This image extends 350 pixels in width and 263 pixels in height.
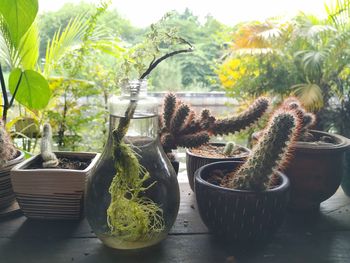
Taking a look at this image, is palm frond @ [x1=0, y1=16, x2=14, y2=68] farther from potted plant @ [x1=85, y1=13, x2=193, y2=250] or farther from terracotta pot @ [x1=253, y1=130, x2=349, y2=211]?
terracotta pot @ [x1=253, y1=130, x2=349, y2=211]

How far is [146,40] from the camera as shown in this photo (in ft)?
2.03

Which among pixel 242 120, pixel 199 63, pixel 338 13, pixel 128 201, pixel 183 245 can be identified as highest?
pixel 338 13

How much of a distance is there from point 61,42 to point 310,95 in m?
0.93

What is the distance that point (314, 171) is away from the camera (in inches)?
28.8

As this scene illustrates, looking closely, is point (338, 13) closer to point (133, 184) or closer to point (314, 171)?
point (314, 171)

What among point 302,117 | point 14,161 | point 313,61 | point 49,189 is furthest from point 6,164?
point 313,61

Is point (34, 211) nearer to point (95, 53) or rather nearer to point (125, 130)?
point (125, 130)

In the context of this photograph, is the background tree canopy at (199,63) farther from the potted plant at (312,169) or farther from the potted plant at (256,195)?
the potted plant at (256,195)

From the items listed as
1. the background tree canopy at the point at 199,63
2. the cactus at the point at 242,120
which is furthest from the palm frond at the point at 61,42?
the cactus at the point at 242,120

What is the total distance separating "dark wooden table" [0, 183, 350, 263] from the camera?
2.00 feet

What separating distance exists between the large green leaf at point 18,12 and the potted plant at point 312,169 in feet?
1.81

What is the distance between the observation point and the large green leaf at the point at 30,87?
834mm

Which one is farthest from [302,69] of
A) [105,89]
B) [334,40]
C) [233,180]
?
[233,180]

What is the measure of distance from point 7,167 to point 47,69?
0.48 m
